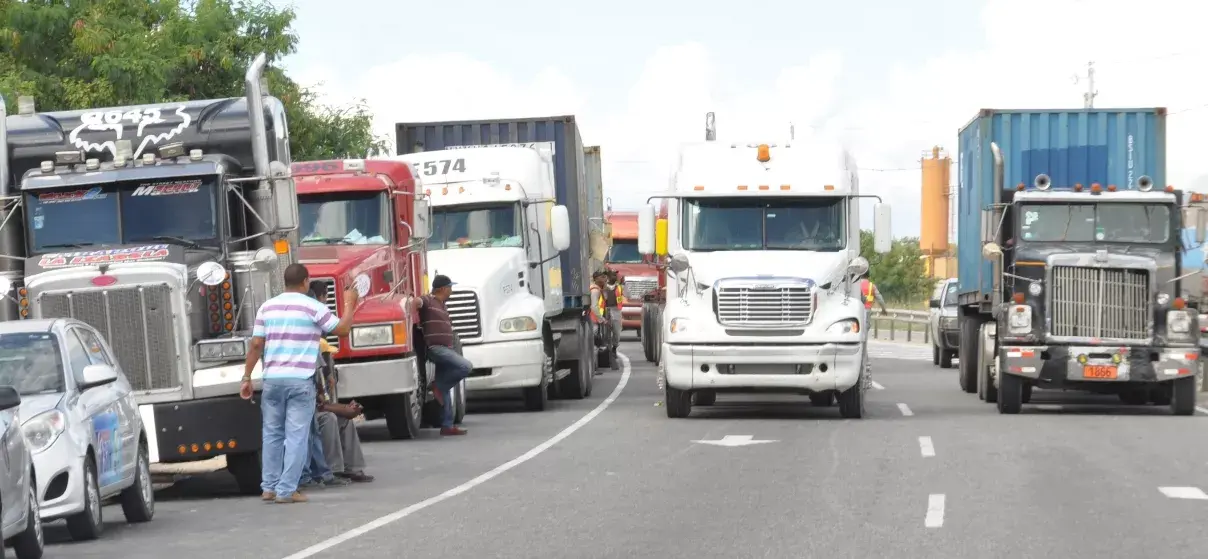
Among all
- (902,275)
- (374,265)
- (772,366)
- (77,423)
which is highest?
(374,265)

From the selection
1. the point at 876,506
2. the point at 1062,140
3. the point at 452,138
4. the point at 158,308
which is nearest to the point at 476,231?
the point at 452,138

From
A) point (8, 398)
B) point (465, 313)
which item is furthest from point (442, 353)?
point (8, 398)

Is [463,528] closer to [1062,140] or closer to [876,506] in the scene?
[876,506]

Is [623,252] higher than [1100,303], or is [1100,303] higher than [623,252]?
[1100,303]

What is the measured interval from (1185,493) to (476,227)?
39.9 feet

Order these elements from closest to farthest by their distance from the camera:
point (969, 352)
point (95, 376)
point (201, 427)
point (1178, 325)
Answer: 1. point (95, 376)
2. point (201, 427)
3. point (1178, 325)
4. point (969, 352)

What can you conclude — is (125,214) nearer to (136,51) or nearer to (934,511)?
(934,511)

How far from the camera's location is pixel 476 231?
81.8 feet

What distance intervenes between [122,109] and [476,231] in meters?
8.36

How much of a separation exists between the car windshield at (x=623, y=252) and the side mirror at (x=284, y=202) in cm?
3183

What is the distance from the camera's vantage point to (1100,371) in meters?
Result: 22.8

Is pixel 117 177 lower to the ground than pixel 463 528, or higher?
higher

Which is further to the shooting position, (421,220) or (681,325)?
(681,325)

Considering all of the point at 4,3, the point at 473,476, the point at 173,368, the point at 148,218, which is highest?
the point at 4,3
